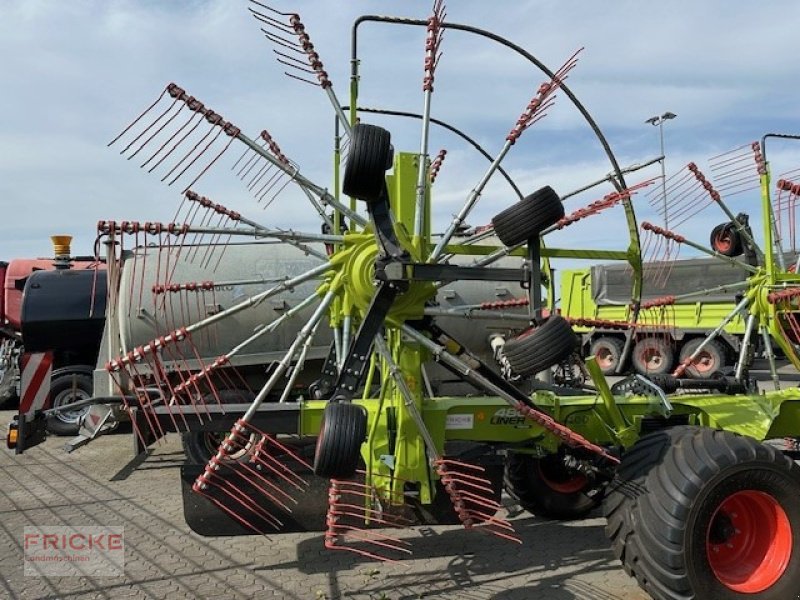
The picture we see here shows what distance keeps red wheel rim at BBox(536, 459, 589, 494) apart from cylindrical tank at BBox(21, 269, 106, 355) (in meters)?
7.12

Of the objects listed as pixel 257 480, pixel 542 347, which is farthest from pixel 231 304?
pixel 542 347

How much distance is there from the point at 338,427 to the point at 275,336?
496 centimetres

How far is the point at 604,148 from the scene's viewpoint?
14.6 ft

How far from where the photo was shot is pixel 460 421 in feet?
14.9

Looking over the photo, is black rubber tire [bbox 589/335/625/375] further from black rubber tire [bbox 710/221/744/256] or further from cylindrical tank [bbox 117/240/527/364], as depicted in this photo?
black rubber tire [bbox 710/221/744/256]

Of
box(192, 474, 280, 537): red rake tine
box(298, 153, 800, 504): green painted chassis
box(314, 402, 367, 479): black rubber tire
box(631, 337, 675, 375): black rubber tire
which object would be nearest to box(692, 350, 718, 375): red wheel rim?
box(631, 337, 675, 375): black rubber tire

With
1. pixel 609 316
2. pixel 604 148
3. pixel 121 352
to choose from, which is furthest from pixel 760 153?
pixel 609 316

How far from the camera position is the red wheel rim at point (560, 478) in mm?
5832

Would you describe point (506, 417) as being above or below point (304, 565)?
above

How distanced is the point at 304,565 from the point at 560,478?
2205 millimetres

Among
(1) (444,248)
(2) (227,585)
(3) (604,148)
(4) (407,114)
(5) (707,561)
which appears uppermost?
(4) (407,114)

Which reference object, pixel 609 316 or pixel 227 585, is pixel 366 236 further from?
pixel 609 316

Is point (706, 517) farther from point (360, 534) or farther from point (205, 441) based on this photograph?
point (205, 441)

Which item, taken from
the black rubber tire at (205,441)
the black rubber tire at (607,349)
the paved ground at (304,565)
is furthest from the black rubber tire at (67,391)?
the black rubber tire at (607,349)
